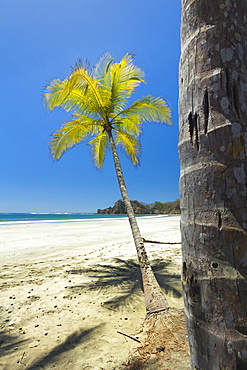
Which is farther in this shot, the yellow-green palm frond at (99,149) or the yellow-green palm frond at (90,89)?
the yellow-green palm frond at (99,149)

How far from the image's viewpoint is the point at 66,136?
8.55 metres

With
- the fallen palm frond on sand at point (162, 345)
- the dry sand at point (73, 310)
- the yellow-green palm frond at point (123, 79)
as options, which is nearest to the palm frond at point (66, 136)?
the yellow-green palm frond at point (123, 79)

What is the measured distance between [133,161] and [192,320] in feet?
28.8

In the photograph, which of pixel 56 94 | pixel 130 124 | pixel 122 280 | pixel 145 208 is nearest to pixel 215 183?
pixel 122 280

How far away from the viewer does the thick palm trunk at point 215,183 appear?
3.67 ft

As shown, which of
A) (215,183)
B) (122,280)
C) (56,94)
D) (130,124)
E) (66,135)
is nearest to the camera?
(215,183)

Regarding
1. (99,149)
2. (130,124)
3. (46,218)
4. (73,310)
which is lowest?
(73,310)

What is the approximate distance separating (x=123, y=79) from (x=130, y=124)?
1.78 meters

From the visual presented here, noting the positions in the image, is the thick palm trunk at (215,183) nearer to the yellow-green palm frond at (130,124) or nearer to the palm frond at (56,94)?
the palm frond at (56,94)

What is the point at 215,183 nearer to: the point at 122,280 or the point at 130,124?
the point at 122,280

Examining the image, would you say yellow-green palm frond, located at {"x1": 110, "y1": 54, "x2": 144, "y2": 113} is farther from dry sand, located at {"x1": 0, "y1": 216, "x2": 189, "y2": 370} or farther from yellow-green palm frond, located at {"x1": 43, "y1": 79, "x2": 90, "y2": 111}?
dry sand, located at {"x1": 0, "y1": 216, "x2": 189, "y2": 370}

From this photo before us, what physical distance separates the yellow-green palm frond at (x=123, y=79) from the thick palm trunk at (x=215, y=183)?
7035 mm

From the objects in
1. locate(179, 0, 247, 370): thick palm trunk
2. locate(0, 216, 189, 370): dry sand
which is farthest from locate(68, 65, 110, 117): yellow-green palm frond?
locate(179, 0, 247, 370): thick palm trunk

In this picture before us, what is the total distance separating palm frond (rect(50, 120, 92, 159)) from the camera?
8461 mm
